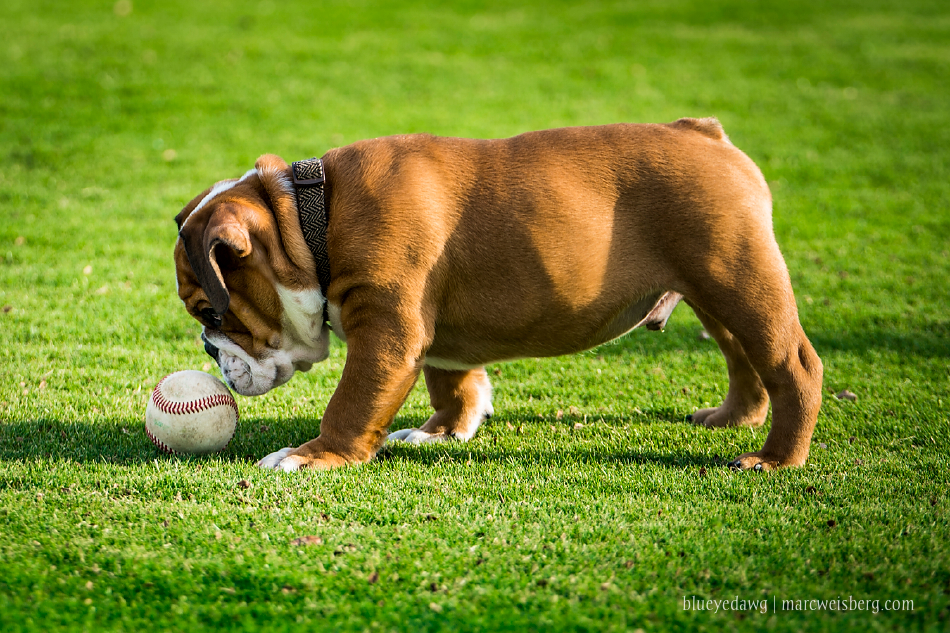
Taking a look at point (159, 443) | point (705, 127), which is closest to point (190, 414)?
point (159, 443)

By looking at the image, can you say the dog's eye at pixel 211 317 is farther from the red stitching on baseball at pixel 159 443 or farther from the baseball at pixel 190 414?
the red stitching on baseball at pixel 159 443

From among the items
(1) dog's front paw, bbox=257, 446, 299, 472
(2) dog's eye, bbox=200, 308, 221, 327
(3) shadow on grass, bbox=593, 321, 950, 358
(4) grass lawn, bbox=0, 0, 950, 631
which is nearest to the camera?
(4) grass lawn, bbox=0, 0, 950, 631

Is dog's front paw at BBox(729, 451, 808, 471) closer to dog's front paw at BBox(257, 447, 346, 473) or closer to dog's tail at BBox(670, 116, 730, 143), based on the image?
dog's tail at BBox(670, 116, 730, 143)

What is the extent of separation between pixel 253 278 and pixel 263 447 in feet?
3.65

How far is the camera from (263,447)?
526 cm

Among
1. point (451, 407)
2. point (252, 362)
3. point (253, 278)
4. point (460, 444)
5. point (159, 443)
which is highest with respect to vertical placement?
point (253, 278)

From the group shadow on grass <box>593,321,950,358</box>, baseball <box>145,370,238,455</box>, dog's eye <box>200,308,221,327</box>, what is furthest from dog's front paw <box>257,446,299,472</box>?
shadow on grass <box>593,321,950,358</box>

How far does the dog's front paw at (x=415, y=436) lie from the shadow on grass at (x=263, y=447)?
0.35ft

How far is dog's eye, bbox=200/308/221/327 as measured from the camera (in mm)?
4863

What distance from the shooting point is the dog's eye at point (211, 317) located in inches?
191

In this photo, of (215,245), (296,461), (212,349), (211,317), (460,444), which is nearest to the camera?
(215,245)

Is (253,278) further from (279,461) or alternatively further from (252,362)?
(279,461)

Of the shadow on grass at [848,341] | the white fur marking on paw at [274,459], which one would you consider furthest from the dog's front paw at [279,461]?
the shadow on grass at [848,341]

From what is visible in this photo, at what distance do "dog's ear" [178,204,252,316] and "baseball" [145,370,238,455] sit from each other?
0.59 metres
